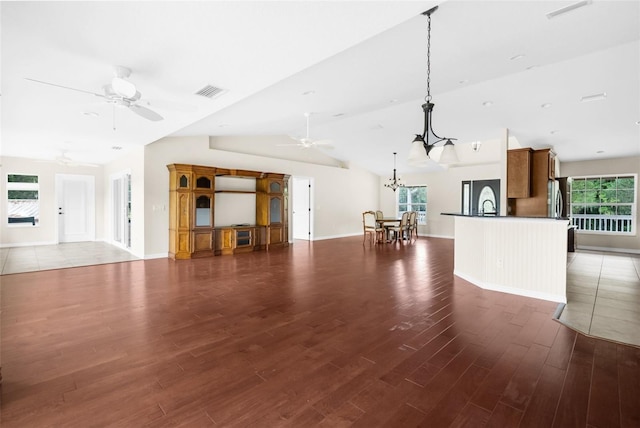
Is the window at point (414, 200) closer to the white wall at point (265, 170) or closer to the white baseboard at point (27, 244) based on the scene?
the white wall at point (265, 170)

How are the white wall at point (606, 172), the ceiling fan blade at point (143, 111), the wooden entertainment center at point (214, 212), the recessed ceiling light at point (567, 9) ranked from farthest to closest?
1. the white wall at point (606, 172)
2. the wooden entertainment center at point (214, 212)
3. the ceiling fan blade at point (143, 111)
4. the recessed ceiling light at point (567, 9)

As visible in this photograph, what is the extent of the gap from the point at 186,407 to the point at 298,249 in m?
6.42

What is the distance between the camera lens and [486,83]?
4707 millimetres

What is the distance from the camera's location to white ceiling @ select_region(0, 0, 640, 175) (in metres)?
2.23

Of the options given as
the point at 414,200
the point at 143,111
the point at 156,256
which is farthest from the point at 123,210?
the point at 414,200

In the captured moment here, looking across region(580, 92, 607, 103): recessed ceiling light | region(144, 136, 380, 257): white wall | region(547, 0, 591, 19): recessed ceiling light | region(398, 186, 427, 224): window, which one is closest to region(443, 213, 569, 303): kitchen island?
region(547, 0, 591, 19): recessed ceiling light

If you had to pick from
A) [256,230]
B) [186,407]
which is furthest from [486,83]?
[256,230]

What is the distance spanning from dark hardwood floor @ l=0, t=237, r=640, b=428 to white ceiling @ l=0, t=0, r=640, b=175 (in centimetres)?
240

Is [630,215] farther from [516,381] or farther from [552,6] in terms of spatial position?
[516,381]

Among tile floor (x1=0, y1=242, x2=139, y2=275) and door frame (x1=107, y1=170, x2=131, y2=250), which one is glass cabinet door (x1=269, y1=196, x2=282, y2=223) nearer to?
tile floor (x1=0, y1=242, x2=139, y2=275)

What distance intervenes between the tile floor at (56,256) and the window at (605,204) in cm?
1174

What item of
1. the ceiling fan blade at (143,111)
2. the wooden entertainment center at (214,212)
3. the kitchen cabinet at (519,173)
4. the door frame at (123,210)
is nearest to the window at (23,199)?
the door frame at (123,210)

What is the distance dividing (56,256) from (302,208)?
648cm

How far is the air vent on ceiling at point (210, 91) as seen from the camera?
3529 mm
